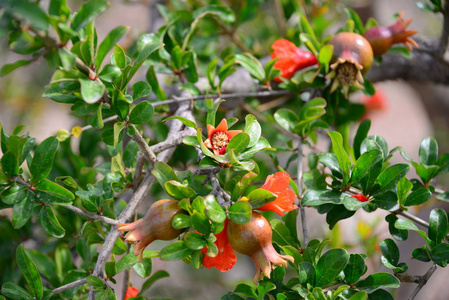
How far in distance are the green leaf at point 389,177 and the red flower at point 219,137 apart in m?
0.29

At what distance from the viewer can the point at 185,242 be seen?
25.5 inches

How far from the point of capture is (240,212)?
2.08 feet

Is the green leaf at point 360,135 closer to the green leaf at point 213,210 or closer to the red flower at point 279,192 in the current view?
the red flower at point 279,192

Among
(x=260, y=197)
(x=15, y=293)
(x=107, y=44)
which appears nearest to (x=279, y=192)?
(x=260, y=197)

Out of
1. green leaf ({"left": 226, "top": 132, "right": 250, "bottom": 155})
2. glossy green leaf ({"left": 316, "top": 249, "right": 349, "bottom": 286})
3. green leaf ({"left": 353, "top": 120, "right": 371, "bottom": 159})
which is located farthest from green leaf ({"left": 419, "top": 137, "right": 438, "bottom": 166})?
green leaf ({"left": 226, "top": 132, "right": 250, "bottom": 155})

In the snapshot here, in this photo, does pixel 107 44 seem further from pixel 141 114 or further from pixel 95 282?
pixel 95 282

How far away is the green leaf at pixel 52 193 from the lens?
2.43 ft

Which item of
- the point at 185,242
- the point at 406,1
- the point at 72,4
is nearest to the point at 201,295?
the point at 185,242

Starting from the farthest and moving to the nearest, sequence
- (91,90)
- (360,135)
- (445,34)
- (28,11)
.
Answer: (445,34) → (360,135) → (91,90) → (28,11)

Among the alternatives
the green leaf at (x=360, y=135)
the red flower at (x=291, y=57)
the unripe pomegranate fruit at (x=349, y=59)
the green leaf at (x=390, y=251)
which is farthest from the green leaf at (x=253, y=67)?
the green leaf at (x=390, y=251)

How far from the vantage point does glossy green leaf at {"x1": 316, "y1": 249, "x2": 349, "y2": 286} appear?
0.70 m

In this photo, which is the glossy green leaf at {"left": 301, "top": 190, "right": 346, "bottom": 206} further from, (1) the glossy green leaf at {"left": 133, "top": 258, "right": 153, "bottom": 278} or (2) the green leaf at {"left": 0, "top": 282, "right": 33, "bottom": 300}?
(2) the green leaf at {"left": 0, "top": 282, "right": 33, "bottom": 300}

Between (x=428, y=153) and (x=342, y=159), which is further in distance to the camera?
(x=428, y=153)

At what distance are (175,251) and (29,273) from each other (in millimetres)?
309
